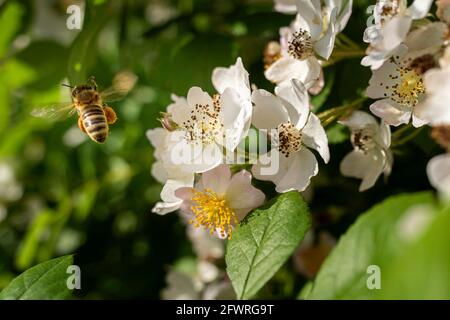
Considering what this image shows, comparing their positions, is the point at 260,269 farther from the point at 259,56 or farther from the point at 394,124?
the point at 259,56

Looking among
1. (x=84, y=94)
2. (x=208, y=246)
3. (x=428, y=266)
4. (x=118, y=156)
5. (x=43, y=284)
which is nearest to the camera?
(x=428, y=266)

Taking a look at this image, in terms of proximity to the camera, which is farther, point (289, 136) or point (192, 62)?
point (192, 62)

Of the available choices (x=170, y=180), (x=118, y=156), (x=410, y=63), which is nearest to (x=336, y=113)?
(x=410, y=63)

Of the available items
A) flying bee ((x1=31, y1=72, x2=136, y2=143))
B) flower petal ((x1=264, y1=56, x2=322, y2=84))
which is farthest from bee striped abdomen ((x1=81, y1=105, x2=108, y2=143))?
flower petal ((x1=264, y1=56, x2=322, y2=84))

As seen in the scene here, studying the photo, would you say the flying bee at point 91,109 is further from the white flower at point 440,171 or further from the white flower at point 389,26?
the white flower at point 440,171

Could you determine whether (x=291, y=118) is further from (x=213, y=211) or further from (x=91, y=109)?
(x=91, y=109)

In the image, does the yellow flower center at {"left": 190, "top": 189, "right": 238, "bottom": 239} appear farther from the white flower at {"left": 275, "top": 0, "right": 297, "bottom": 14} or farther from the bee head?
the white flower at {"left": 275, "top": 0, "right": 297, "bottom": 14}
